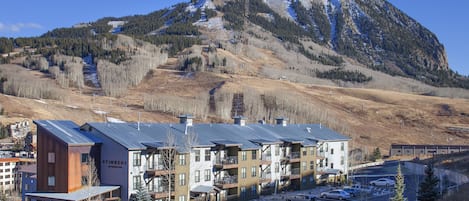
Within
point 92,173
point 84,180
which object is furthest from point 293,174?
point 84,180

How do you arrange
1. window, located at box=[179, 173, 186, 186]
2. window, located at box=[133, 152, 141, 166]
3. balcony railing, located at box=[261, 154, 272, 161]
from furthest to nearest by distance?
balcony railing, located at box=[261, 154, 272, 161]
window, located at box=[179, 173, 186, 186]
window, located at box=[133, 152, 141, 166]

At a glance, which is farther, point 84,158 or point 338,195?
point 338,195

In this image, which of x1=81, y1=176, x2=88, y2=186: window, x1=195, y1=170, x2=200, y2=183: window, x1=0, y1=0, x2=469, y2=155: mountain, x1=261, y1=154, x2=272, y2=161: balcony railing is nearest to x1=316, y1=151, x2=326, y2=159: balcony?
x1=261, y1=154, x2=272, y2=161: balcony railing

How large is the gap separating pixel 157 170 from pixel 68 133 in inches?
235

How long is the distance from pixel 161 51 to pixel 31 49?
4066 centimetres

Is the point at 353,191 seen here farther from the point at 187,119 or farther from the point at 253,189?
the point at 187,119

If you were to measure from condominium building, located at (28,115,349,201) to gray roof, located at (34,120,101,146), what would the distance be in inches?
2.9

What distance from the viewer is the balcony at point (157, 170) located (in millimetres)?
35812

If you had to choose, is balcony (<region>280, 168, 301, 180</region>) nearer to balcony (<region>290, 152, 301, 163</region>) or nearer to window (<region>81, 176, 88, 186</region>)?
balcony (<region>290, 152, 301, 163</region>)

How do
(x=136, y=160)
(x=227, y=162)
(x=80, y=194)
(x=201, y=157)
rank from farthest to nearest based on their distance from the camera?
(x=227, y=162)
(x=201, y=157)
(x=136, y=160)
(x=80, y=194)

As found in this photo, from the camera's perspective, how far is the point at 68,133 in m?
35.7

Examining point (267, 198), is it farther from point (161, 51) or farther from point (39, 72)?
point (161, 51)

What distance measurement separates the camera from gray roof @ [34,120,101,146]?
34.7 m

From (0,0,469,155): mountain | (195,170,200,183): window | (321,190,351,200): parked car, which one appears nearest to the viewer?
(195,170,200,183): window
